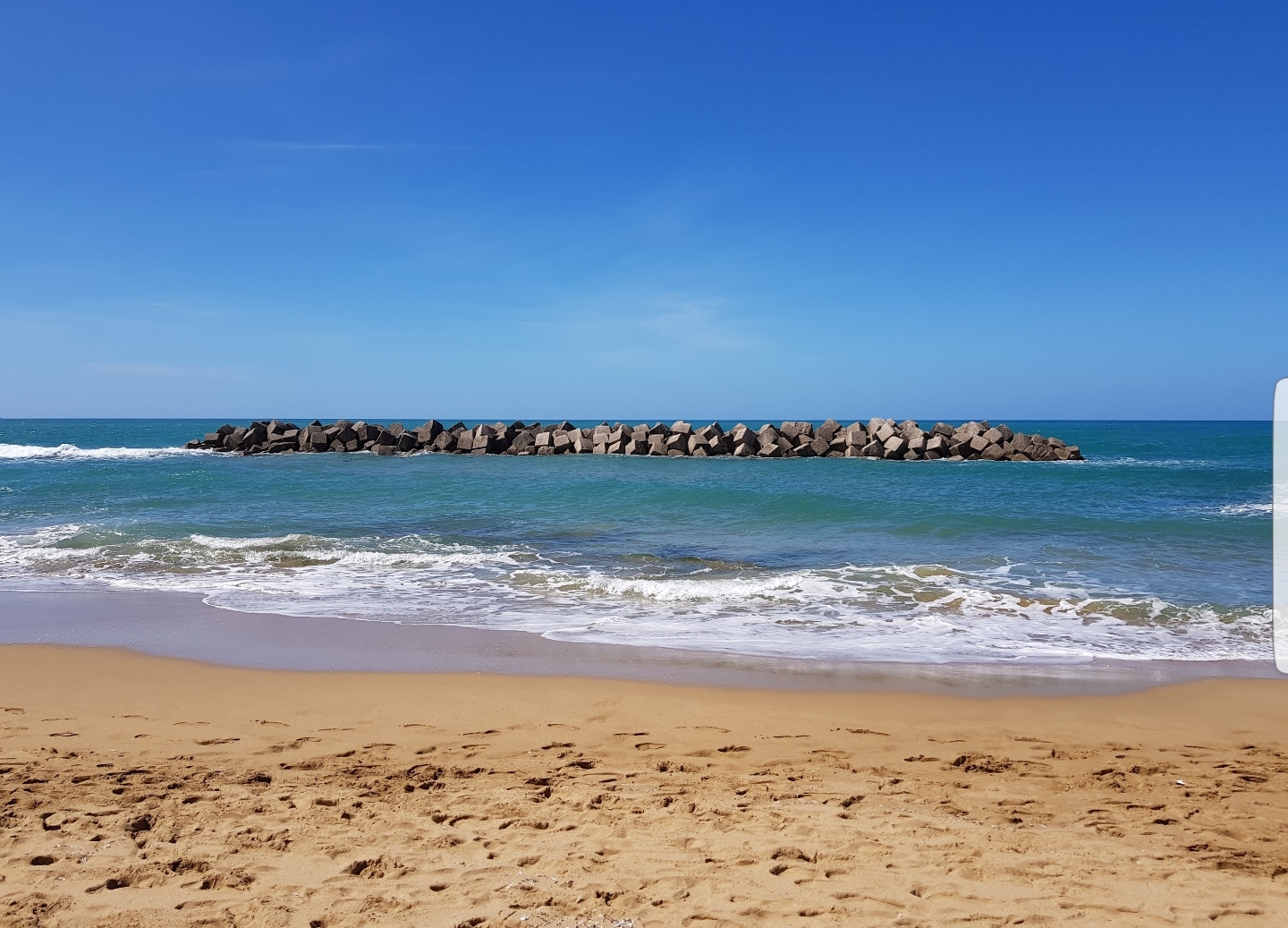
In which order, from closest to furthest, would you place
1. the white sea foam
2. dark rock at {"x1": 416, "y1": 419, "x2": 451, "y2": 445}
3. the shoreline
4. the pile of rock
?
the shoreline < the white sea foam < the pile of rock < dark rock at {"x1": 416, "y1": 419, "x2": 451, "y2": 445}

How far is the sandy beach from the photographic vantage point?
3.04 metres

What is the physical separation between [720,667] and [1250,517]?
45.9 ft

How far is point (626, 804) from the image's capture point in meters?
3.99

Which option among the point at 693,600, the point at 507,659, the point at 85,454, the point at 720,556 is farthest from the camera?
the point at 85,454

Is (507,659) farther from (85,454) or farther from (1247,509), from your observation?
(85,454)

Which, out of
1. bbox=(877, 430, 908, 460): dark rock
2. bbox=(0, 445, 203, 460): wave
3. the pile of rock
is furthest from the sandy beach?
bbox=(0, 445, 203, 460): wave

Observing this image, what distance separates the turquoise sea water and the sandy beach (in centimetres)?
178

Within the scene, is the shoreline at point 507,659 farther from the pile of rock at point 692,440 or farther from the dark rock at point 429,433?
the dark rock at point 429,433

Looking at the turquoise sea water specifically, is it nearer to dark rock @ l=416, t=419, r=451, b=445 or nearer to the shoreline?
the shoreline

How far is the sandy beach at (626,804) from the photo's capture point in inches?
120

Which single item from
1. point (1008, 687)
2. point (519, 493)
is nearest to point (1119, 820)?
point (1008, 687)

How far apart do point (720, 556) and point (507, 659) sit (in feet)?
18.3

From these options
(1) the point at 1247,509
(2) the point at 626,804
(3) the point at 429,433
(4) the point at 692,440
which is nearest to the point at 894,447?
(4) the point at 692,440

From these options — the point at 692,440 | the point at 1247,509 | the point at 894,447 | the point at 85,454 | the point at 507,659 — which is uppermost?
the point at 692,440
